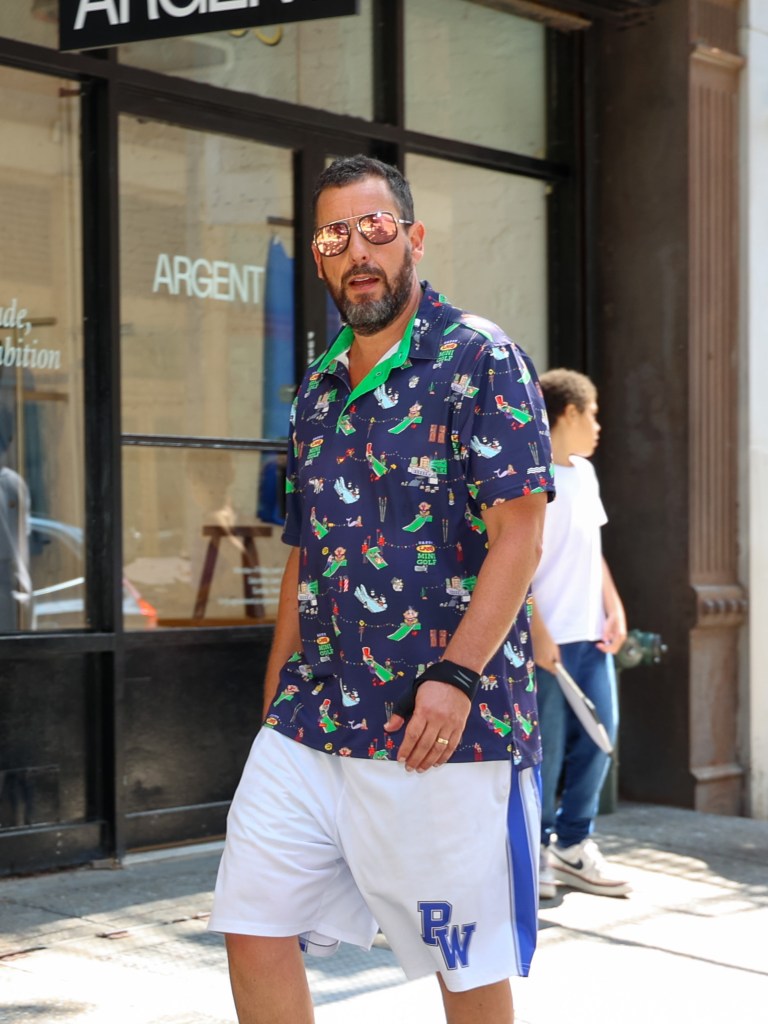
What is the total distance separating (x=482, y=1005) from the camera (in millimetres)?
3189

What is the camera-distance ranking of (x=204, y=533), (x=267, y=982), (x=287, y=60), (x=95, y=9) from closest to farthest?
(x=267, y=982), (x=95, y=9), (x=204, y=533), (x=287, y=60)

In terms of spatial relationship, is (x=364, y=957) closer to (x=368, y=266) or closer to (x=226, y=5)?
(x=368, y=266)

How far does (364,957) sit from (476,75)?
4.66 metres

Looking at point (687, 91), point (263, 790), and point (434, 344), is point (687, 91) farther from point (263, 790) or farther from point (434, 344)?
point (263, 790)

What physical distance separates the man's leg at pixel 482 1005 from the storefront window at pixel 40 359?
3404 millimetres

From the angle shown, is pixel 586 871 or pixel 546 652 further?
pixel 586 871

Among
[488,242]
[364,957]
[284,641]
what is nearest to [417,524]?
[284,641]

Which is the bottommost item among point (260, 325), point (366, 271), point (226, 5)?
point (366, 271)

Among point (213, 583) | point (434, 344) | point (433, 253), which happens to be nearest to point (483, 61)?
point (433, 253)

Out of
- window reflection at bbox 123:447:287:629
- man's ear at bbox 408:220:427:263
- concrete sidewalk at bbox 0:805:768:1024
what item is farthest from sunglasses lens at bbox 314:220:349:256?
window reflection at bbox 123:447:287:629

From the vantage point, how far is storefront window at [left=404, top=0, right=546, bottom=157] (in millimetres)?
7730

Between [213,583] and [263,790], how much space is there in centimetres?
368

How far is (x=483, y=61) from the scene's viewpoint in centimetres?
802

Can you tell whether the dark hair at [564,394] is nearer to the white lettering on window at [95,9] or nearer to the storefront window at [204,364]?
the storefront window at [204,364]
